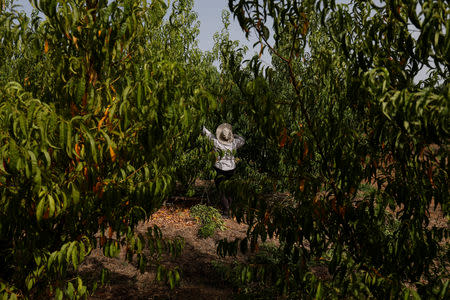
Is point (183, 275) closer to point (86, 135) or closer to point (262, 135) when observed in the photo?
point (262, 135)

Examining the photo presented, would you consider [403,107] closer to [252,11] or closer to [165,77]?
[252,11]

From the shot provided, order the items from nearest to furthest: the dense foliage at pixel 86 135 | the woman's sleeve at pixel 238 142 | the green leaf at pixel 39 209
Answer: the green leaf at pixel 39 209 → the dense foliage at pixel 86 135 → the woman's sleeve at pixel 238 142

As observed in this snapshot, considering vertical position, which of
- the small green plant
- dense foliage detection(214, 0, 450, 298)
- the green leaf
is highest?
dense foliage detection(214, 0, 450, 298)

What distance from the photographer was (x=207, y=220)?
28.3 ft

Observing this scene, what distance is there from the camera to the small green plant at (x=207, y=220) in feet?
26.1

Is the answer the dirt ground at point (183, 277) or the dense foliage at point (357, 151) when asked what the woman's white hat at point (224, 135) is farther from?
the dense foliage at point (357, 151)

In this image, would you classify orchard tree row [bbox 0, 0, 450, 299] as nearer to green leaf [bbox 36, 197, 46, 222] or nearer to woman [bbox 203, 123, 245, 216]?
green leaf [bbox 36, 197, 46, 222]

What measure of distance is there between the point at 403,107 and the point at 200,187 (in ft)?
33.6

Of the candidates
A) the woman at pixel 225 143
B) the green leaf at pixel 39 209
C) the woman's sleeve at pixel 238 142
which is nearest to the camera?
the green leaf at pixel 39 209

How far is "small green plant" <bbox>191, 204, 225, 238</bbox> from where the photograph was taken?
796 centimetres

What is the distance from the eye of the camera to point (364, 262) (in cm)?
250

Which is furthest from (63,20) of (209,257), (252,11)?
(209,257)

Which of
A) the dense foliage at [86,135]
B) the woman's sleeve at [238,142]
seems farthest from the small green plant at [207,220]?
the dense foliage at [86,135]

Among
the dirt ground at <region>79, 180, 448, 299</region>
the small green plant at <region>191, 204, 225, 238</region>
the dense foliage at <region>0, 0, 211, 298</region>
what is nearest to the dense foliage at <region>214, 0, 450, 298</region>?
the dense foliage at <region>0, 0, 211, 298</region>
